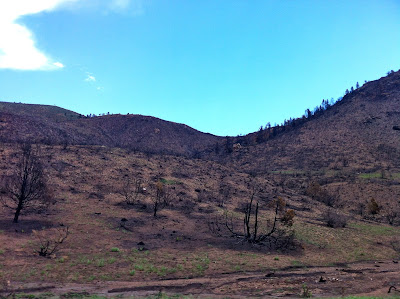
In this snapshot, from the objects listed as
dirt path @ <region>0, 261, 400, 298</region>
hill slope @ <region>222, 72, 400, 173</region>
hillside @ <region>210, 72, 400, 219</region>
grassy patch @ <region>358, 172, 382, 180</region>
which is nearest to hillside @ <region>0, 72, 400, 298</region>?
dirt path @ <region>0, 261, 400, 298</region>

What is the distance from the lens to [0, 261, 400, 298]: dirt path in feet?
39.1

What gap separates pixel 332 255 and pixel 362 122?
7467cm

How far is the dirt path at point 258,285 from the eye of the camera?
11925mm

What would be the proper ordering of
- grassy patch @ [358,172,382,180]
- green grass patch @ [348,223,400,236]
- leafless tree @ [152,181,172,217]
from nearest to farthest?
green grass patch @ [348,223,400,236]
leafless tree @ [152,181,172,217]
grassy patch @ [358,172,382,180]

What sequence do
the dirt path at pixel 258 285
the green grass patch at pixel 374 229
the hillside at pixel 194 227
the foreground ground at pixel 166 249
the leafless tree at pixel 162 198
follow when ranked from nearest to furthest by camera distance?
the dirt path at pixel 258 285 → the foreground ground at pixel 166 249 → the hillside at pixel 194 227 → the green grass patch at pixel 374 229 → the leafless tree at pixel 162 198

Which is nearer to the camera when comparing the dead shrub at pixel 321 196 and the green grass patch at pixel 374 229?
the green grass patch at pixel 374 229

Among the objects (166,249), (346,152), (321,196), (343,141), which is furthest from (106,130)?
(166,249)

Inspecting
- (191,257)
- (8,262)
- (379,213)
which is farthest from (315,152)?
(8,262)

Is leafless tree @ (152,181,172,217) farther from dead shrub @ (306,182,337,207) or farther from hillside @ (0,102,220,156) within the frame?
hillside @ (0,102,220,156)

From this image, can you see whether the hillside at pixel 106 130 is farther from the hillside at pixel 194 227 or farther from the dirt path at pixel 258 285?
the dirt path at pixel 258 285

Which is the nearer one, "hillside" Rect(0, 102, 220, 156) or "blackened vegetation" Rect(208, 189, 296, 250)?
"blackened vegetation" Rect(208, 189, 296, 250)

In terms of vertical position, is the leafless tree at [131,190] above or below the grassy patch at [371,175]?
below

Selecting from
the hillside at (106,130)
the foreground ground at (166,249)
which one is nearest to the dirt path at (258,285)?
the foreground ground at (166,249)

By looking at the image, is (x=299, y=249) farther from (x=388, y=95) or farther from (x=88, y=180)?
(x=388, y=95)
